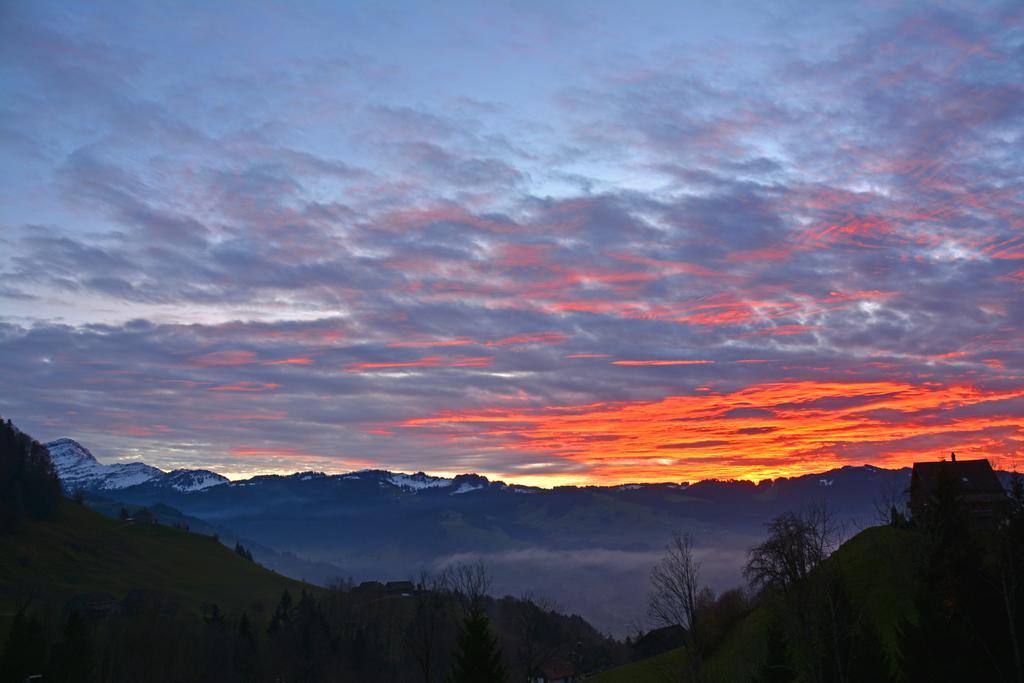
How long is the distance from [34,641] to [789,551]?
104 meters

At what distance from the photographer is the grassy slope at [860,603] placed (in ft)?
288

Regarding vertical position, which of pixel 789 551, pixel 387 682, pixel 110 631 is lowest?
pixel 387 682

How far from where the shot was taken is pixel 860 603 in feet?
278

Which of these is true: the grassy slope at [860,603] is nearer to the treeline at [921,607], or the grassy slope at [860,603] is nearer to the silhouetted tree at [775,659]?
the treeline at [921,607]

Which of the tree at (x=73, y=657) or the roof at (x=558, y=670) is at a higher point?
the tree at (x=73, y=657)

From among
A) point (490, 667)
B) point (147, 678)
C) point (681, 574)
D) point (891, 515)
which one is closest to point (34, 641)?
point (147, 678)

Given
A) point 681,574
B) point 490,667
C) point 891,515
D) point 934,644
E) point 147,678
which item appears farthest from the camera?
point 147,678

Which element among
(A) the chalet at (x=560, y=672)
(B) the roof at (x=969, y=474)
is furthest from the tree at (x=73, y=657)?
(B) the roof at (x=969, y=474)

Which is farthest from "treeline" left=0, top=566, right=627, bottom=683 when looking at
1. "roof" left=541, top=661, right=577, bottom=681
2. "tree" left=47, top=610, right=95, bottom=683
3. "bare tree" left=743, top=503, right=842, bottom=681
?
"bare tree" left=743, top=503, right=842, bottom=681

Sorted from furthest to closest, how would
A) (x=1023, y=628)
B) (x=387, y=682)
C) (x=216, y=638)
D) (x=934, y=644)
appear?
1. (x=216, y=638)
2. (x=387, y=682)
3. (x=1023, y=628)
4. (x=934, y=644)

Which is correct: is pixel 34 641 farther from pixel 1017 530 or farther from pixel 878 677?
pixel 1017 530

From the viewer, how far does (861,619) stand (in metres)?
59.8

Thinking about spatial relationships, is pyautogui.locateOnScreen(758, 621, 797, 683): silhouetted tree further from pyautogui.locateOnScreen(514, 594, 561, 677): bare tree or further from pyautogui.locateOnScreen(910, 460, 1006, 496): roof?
pyautogui.locateOnScreen(910, 460, 1006, 496): roof

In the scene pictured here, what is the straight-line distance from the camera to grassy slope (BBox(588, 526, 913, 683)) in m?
87.9
